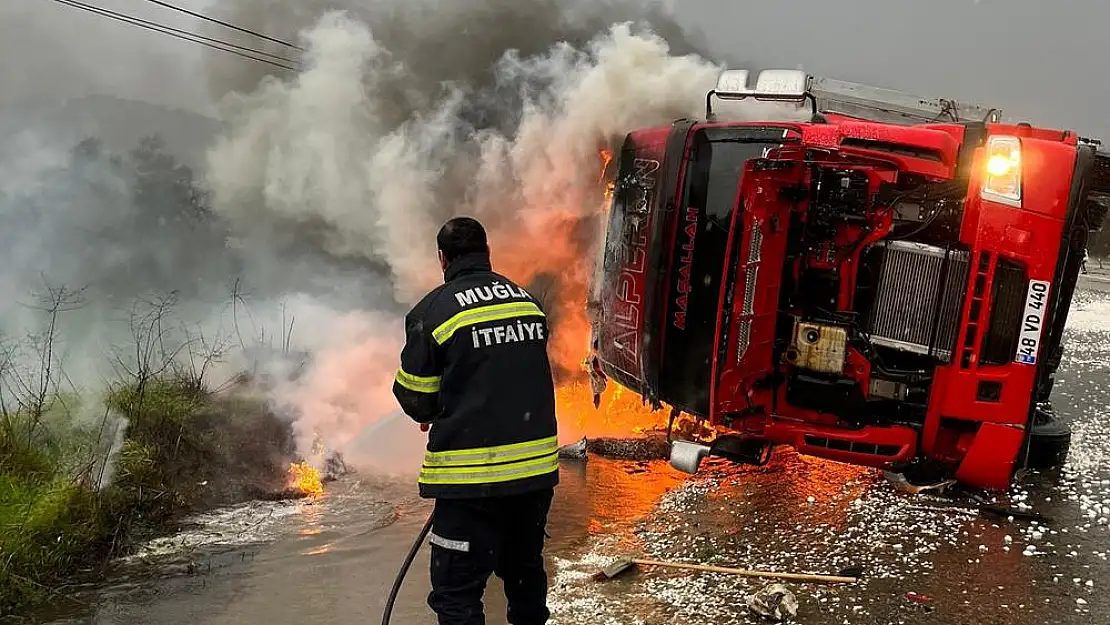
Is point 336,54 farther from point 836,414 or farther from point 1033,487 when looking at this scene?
point 1033,487

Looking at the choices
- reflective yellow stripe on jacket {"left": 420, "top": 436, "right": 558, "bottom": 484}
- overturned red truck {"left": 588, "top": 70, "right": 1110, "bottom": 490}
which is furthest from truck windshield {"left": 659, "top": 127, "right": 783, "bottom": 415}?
reflective yellow stripe on jacket {"left": 420, "top": 436, "right": 558, "bottom": 484}

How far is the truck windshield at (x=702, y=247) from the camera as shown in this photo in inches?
179

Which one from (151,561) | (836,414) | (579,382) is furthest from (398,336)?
(836,414)

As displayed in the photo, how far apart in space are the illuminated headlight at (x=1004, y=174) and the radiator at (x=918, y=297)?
1.22 ft

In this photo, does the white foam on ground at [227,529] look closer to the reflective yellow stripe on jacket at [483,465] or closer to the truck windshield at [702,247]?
the reflective yellow stripe on jacket at [483,465]

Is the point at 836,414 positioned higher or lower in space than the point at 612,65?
lower

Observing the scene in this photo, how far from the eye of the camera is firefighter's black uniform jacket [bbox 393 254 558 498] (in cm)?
266

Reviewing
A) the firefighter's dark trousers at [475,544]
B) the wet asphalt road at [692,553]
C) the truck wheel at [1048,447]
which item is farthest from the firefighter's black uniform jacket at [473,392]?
the truck wheel at [1048,447]

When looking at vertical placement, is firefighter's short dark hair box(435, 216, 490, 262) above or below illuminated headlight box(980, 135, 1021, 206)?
below

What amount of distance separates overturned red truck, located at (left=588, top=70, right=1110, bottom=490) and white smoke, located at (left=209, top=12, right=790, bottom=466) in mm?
2479

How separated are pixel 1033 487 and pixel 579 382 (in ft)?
13.3

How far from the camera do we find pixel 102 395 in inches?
235

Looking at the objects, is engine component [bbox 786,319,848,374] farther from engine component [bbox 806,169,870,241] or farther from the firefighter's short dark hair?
the firefighter's short dark hair

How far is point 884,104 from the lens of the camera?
20.5 ft
